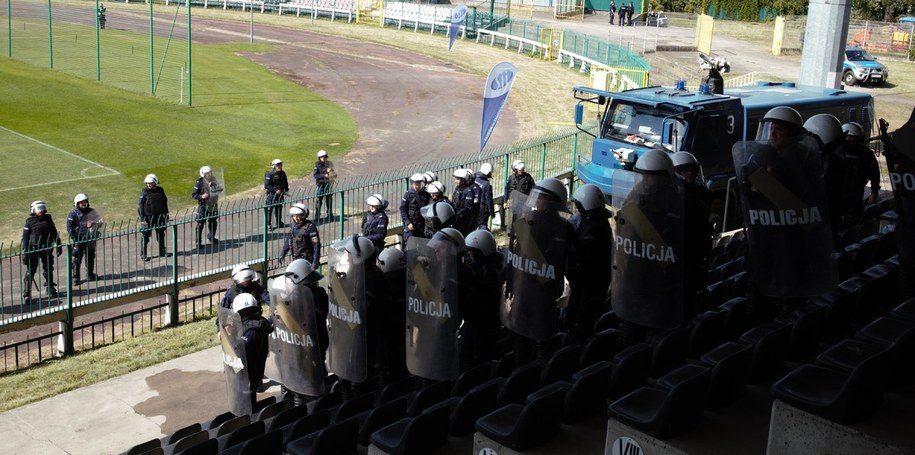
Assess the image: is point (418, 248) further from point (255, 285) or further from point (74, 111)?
point (74, 111)

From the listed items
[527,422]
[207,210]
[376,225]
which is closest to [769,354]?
[527,422]

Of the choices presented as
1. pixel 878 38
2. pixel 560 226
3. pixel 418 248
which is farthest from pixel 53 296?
pixel 878 38

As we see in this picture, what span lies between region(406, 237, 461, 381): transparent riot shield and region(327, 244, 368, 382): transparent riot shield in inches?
18.4

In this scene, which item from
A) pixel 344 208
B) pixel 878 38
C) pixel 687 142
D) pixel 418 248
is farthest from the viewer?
pixel 878 38

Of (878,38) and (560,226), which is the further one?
(878,38)

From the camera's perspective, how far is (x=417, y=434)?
671cm

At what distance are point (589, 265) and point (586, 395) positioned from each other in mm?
2038

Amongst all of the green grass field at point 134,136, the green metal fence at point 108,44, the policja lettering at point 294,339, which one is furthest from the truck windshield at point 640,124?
the green metal fence at point 108,44

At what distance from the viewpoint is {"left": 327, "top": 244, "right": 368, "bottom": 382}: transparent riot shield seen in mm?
8492

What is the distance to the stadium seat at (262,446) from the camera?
7.06m

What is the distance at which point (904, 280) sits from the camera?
7.67m

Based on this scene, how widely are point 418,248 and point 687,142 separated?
915cm

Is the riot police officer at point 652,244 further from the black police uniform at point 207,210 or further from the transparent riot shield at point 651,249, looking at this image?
the black police uniform at point 207,210

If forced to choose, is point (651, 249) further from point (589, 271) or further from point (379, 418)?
point (379, 418)
